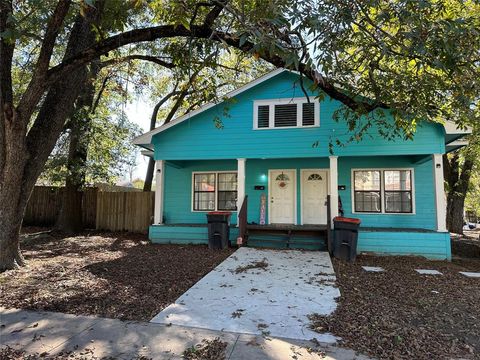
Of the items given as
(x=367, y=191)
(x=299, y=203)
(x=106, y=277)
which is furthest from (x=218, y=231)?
(x=367, y=191)

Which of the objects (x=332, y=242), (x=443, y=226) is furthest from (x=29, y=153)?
(x=443, y=226)

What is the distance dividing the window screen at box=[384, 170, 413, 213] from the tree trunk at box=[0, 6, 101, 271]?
9.00m

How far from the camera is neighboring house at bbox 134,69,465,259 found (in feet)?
29.2

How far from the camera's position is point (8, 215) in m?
5.88

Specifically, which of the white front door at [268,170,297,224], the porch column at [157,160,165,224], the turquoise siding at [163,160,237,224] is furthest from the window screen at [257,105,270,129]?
the porch column at [157,160,165,224]

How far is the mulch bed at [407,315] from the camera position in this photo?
3.38 meters

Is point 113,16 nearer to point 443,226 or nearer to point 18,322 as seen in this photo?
point 18,322

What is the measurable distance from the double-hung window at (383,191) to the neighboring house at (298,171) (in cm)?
3

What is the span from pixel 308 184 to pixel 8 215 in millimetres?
8132

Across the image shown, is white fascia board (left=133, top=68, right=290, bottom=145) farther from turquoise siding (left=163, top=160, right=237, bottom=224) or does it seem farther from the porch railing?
the porch railing

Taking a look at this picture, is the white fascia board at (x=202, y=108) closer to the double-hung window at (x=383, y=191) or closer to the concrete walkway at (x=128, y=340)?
the double-hung window at (x=383, y=191)

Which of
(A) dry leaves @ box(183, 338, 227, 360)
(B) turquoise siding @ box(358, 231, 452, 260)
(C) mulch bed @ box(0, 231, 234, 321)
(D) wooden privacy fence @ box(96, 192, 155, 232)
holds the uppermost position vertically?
(D) wooden privacy fence @ box(96, 192, 155, 232)

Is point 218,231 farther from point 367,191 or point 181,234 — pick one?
point 367,191

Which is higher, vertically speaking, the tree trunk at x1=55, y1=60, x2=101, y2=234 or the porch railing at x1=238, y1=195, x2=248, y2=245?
the tree trunk at x1=55, y1=60, x2=101, y2=234
